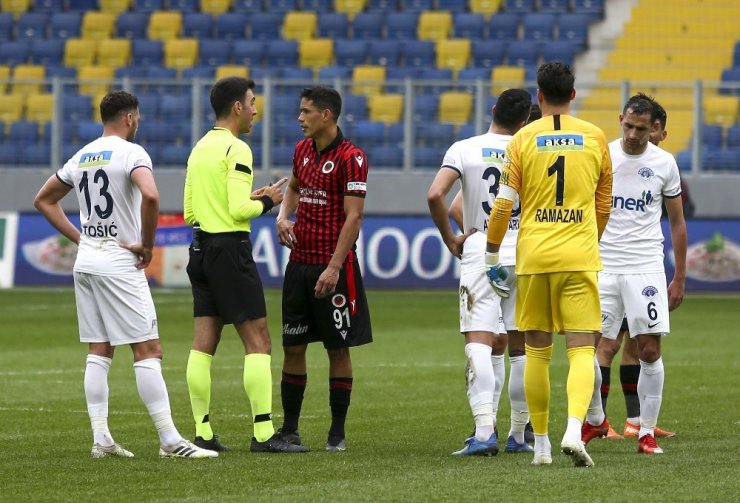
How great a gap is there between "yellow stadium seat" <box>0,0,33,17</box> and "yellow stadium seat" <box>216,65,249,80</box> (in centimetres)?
539

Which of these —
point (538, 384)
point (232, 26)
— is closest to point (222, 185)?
point (538, 384)

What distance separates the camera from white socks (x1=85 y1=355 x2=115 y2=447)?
8078mm

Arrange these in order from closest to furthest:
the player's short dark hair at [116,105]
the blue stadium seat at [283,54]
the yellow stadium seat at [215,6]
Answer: the player's short dark hair at [116,105]
the blue stadium seat at [283,54]
the yellow stadium seat at [215,6]

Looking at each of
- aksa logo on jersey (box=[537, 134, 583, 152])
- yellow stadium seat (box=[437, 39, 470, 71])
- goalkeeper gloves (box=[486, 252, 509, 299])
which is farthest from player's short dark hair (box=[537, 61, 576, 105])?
yellow stadium seat (box=[437, 39, 470, 71])

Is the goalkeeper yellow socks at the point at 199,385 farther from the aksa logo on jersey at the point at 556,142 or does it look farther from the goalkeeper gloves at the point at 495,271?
the aksa logo on jersey at the point at 556,142

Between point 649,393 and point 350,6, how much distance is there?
75.2 feet

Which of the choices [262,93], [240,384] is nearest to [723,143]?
[262,93]

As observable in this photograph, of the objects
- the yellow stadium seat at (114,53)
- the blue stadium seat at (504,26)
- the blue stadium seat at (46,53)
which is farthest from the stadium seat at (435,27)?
the blue stadium seat at (46,53)

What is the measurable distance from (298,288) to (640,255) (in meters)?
2.14

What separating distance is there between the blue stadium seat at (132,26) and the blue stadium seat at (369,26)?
15.2 feet

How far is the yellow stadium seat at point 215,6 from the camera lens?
3125cm

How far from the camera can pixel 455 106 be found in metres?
25.3

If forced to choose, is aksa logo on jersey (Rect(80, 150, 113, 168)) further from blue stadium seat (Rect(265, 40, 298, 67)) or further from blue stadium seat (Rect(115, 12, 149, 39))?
blue stadium seat (Rect(115, 12, 149, 39))

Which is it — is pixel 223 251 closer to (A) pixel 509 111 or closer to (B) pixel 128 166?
(B) pixel 128 166
